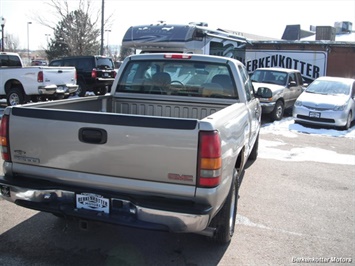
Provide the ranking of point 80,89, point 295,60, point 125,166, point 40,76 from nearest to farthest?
1. point 125,166
2. point 40,76
3. point 80,89
4. point 295,60

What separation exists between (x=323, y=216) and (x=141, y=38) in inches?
352

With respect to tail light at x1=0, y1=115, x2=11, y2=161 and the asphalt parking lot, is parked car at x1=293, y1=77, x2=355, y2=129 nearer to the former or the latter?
the asphalt parking lot

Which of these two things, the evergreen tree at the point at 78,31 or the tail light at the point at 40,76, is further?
the evergreen tree at the point at 78,31

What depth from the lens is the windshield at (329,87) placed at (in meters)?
11.9

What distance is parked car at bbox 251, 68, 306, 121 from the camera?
38.6ft

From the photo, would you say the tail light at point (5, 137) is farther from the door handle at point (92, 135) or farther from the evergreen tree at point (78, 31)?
the evergreen tree at point (78, 31)

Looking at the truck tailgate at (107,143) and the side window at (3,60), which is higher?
the side window at (3,60)

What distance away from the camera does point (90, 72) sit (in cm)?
1678

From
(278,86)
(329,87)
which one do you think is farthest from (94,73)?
(329,87)

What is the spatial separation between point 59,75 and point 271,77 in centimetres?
762

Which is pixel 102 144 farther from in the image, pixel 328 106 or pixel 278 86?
pixel 278 86

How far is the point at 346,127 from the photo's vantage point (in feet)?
36.7

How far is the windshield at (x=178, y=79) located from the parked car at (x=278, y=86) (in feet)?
23.9

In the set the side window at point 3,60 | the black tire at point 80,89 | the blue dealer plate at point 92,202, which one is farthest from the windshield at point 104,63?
the blue dealer plate at point 92,202
